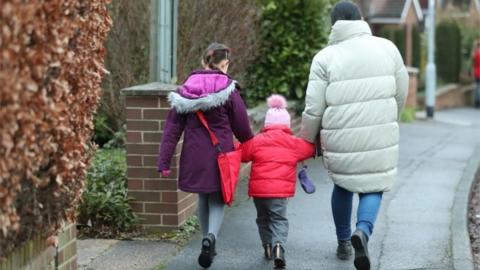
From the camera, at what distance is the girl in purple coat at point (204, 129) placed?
5949mm

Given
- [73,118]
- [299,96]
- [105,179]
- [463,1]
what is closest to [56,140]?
[73,118]

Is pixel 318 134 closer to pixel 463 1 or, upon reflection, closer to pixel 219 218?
pixel 219 218

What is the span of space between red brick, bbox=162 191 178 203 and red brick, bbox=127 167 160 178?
15 centimetres

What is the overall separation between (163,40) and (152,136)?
0.86 meters

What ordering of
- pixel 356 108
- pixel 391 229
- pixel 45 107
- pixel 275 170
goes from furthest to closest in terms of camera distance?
pixel 391 229
pixel 275 170
pixel 356 108
pixel 45 107

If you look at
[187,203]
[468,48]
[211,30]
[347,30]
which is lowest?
[468,48]

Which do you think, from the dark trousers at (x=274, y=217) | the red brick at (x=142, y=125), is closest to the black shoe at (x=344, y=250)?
the dark trousers at (x=274, y=217)

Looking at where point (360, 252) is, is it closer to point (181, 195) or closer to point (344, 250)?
point (344, 250)

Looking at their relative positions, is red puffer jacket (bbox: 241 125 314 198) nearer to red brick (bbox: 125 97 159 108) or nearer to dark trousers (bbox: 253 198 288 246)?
dark trousers (bbox: 253 198 288 246)

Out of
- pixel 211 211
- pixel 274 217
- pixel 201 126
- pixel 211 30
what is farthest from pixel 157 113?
pixel 211 30

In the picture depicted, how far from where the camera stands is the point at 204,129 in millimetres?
6016

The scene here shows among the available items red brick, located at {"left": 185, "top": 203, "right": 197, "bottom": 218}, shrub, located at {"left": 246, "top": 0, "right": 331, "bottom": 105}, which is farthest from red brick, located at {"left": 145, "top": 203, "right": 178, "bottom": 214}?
shrub, located at {"left": 246, "top": 0, "right": 331, "bottom": 105}

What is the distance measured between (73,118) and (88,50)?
394 mm

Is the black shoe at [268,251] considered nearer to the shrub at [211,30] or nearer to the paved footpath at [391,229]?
the paved footpath at [391,229]
